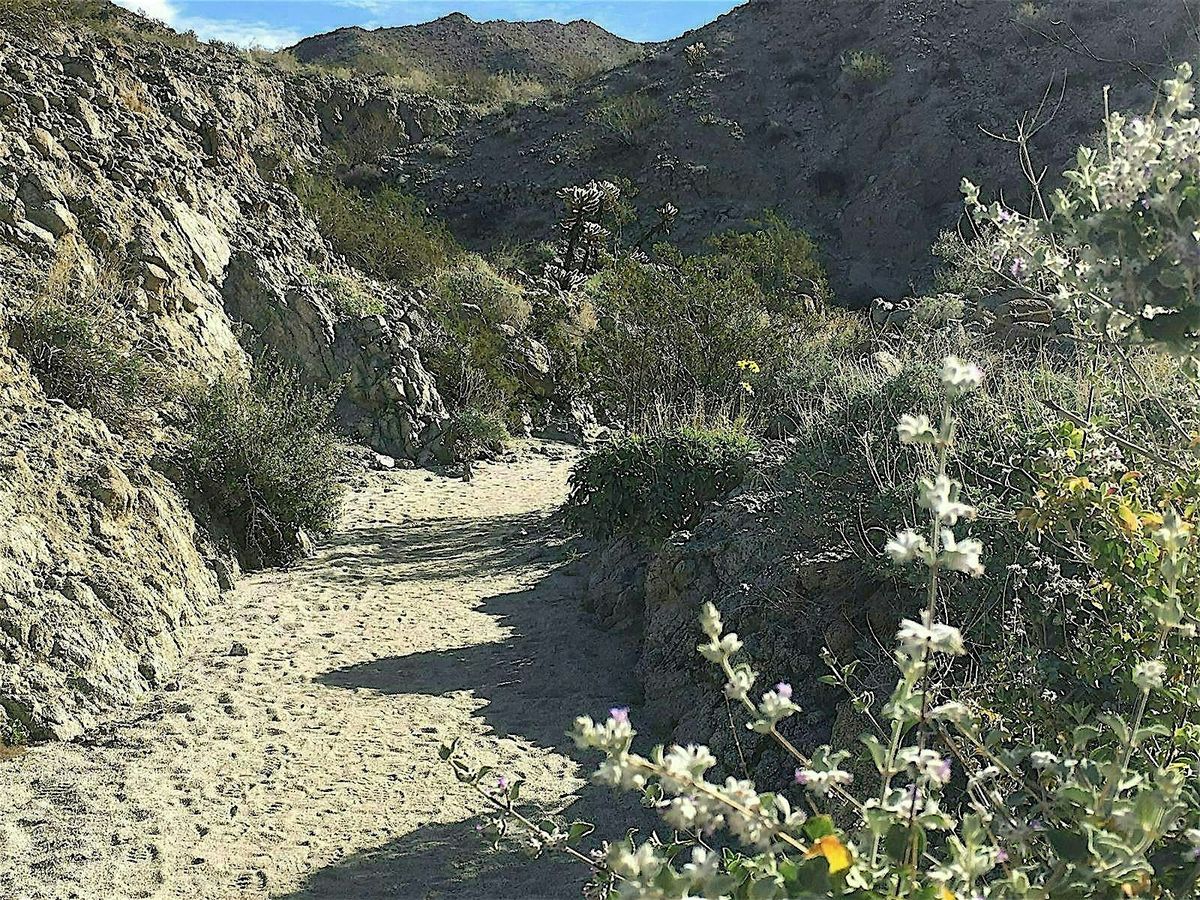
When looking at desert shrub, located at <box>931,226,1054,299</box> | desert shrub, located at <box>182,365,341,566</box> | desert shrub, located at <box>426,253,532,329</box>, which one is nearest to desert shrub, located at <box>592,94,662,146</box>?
desert shrub, located at <box>931,226,1054,299</box>

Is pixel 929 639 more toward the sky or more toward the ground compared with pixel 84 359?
more toward the ground

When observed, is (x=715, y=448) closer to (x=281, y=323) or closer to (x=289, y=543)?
(x=289, y=543)

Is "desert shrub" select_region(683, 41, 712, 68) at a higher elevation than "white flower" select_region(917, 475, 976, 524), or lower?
higher

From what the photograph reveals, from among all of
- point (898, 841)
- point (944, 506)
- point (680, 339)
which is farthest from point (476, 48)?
point (898, 841)

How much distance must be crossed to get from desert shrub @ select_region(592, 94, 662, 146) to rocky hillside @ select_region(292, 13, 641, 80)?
9145 mm

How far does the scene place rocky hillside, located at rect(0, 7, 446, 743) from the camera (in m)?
5.05

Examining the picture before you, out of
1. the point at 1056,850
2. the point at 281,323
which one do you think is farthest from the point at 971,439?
the point at 281,323

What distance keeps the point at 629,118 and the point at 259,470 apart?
21.9m

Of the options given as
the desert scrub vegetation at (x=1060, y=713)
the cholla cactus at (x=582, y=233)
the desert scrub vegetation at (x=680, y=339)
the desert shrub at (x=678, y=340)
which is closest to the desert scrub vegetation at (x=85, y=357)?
the desert scrub vegetation at (x=680, y=339)

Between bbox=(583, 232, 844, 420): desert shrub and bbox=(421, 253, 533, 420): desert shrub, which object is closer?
bbox=(583, 232, 844, 420): desert shrub

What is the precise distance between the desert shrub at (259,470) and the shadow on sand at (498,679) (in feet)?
1.43

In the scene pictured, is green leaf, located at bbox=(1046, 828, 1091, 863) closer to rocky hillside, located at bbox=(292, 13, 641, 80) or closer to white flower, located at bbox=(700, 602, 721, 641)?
white flower, located at bbox=(700, 602, 721, 641)

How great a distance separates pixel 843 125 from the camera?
26219 mm

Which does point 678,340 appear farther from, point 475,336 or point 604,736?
point 604,736
